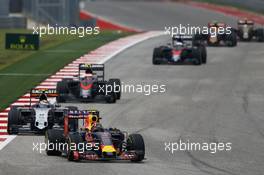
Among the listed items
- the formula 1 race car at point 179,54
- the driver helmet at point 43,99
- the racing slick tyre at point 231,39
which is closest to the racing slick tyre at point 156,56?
the formula 1 race car at point 179,54

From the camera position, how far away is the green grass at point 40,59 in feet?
135

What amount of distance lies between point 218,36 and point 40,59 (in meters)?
11.5

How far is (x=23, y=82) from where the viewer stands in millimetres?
42688

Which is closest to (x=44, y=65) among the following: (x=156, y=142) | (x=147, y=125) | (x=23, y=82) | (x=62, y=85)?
(x=23, y=82)

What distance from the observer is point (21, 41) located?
50.5 meters

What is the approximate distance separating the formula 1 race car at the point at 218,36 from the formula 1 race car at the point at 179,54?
856cm

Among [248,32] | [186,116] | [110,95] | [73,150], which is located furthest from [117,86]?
[248,32]

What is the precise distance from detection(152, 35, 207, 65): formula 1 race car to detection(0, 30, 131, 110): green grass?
14.7ft

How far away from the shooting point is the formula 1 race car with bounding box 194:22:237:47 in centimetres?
5793

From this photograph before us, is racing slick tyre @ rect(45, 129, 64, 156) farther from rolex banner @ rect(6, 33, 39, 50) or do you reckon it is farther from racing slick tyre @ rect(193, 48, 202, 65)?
rolex banner @ rect(6, 33, 39, 50)

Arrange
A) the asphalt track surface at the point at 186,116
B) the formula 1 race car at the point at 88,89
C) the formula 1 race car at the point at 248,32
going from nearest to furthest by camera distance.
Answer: the asphalt track surface at the point at 186,116 → the formula 1 race car at the point at 88,89 → the formula 1 race car at the point at 248,32
